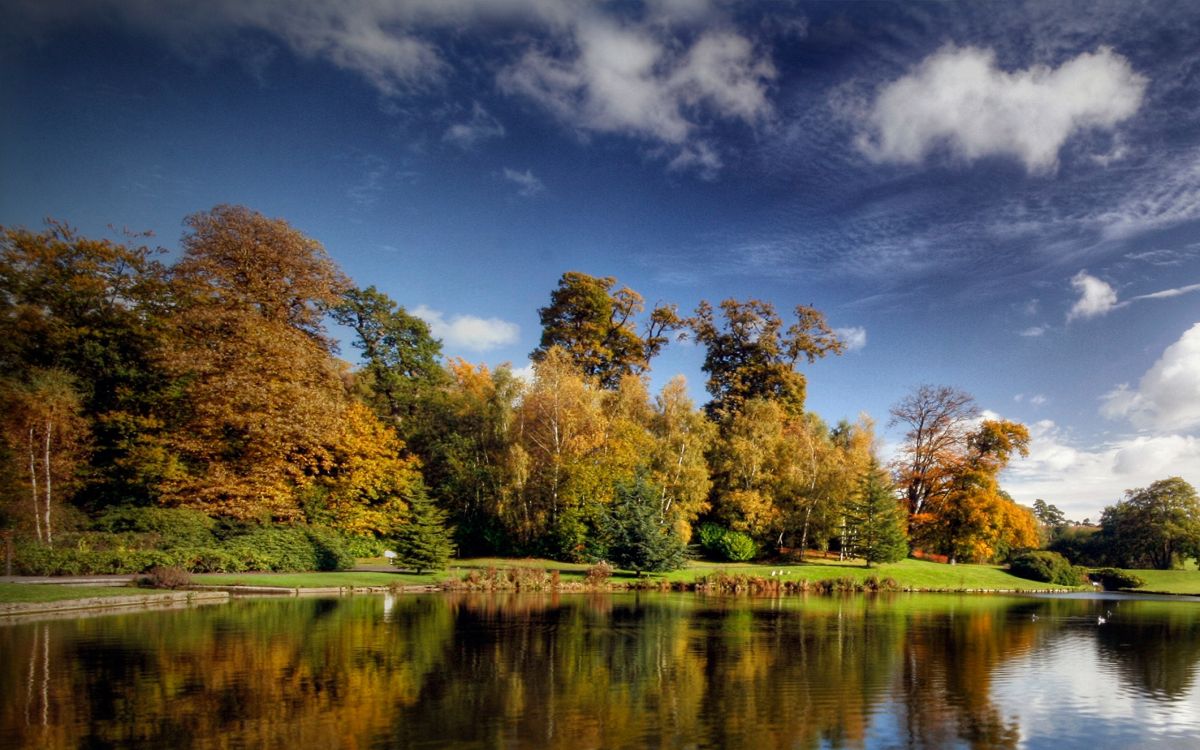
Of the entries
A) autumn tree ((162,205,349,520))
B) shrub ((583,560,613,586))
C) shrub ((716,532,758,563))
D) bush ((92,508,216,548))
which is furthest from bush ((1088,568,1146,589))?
bush ((92,508,216,548))

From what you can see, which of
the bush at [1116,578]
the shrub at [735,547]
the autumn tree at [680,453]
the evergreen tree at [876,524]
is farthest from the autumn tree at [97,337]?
the bush at [1116,578]

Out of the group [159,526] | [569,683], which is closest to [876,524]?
[569,683]

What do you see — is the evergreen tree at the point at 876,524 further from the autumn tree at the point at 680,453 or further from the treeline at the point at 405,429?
the autumn tree at the point at 680,453

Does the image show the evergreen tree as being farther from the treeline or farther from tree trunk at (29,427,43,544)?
tree trunk at (29,427,43,544)

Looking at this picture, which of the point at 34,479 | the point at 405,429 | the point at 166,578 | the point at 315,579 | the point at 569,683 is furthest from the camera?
the point at 405,429

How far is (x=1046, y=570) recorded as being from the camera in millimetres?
50312

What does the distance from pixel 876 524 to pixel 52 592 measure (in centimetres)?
4216

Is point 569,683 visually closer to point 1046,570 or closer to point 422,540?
point 422,540

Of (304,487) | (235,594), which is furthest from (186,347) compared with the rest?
(235,594)

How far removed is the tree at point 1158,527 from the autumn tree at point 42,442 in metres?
74.3

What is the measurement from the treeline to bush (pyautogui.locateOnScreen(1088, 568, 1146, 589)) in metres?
7.49

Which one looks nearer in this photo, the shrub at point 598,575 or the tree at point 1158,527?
the shrub at point 598,575

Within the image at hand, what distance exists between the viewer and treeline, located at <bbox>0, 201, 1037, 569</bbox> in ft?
115

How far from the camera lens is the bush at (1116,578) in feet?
170
